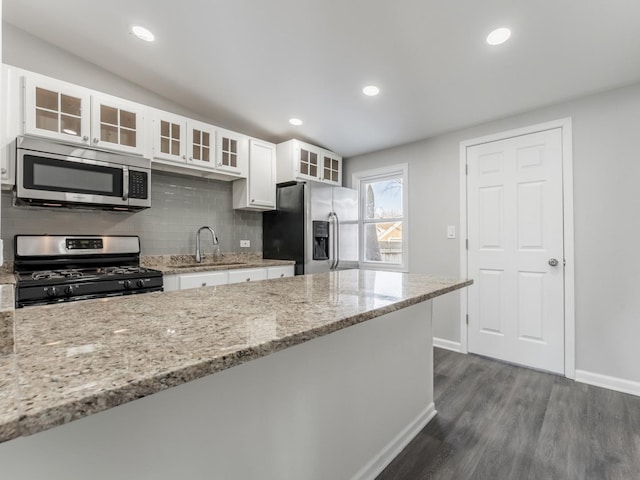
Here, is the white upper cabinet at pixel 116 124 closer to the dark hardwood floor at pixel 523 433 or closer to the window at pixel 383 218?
the window at pixel 383 218

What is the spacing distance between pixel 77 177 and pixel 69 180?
0.05 meters

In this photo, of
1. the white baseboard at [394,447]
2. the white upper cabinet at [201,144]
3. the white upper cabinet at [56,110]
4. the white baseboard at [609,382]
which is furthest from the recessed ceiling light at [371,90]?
the white baseboard at [609,382]

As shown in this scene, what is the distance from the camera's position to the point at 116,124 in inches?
99.7

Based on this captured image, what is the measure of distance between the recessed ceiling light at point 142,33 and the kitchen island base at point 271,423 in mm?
2500

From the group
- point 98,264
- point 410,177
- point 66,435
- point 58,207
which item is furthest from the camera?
point 410,177

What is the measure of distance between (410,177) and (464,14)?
192cm

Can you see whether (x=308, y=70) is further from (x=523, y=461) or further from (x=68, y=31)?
(x=523, y=461)

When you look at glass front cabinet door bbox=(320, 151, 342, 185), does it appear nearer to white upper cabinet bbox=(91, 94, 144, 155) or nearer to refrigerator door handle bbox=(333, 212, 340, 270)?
refrigerator door handle bbox=(333, 212, 340, 270)

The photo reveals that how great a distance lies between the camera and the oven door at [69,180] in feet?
6.98

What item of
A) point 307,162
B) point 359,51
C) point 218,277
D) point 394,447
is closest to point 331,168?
point 307,162

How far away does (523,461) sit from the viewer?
1.63m

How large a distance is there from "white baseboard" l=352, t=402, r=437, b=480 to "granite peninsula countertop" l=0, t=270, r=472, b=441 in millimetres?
856

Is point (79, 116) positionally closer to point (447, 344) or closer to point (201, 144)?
point (201, 144)

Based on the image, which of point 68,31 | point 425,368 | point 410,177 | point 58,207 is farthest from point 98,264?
point 410,177
